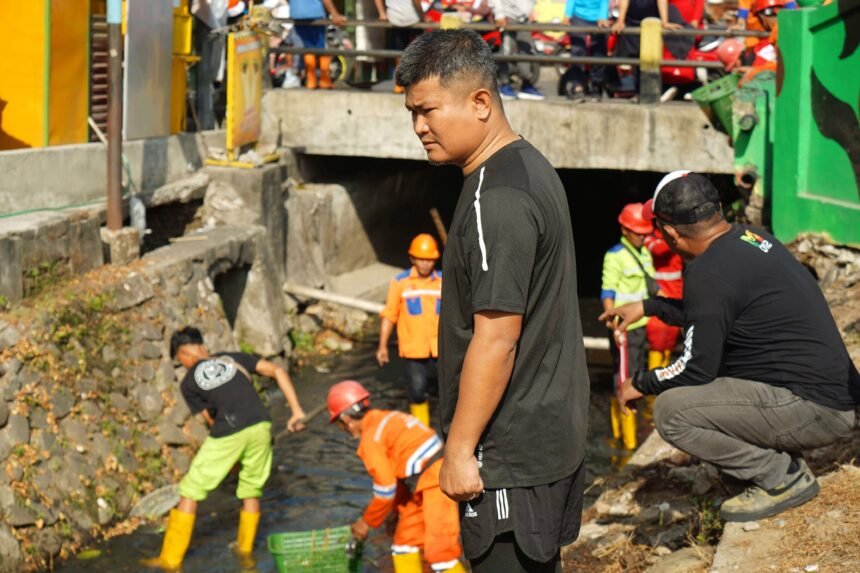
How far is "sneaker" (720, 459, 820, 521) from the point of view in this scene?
566 centimetres

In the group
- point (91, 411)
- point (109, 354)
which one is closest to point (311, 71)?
point (109, 354)

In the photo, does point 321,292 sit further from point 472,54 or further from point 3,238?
point 472,54

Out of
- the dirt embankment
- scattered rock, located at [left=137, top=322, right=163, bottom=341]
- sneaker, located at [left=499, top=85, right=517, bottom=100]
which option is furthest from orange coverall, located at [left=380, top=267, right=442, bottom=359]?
sneaker, located at [left=499, top=85, right=517, bottom=100]

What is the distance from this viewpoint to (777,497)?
5.66m

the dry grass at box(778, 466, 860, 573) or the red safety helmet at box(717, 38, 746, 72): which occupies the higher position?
the red safety helmet at box(717, 38, 746, 72)

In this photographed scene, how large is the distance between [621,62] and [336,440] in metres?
5.45

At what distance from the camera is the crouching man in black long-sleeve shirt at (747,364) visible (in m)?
5.39

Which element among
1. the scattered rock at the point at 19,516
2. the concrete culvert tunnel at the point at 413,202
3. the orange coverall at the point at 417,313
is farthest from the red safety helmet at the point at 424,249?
the concrete culvert tunnel at the point at 413,202

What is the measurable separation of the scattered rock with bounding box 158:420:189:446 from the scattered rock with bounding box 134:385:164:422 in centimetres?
12

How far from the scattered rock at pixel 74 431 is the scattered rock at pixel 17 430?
0.37 metres

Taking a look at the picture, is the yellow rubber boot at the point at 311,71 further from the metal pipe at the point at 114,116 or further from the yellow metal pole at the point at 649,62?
the metal pipe at the point at 114,116

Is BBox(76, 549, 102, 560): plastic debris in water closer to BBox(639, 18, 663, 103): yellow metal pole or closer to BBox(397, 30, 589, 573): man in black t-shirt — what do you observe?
BBox(397, 30, 589, 573): man in black t-shirt

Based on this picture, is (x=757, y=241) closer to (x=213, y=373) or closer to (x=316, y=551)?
(x=316, y=551)

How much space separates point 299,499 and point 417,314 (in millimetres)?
1957
